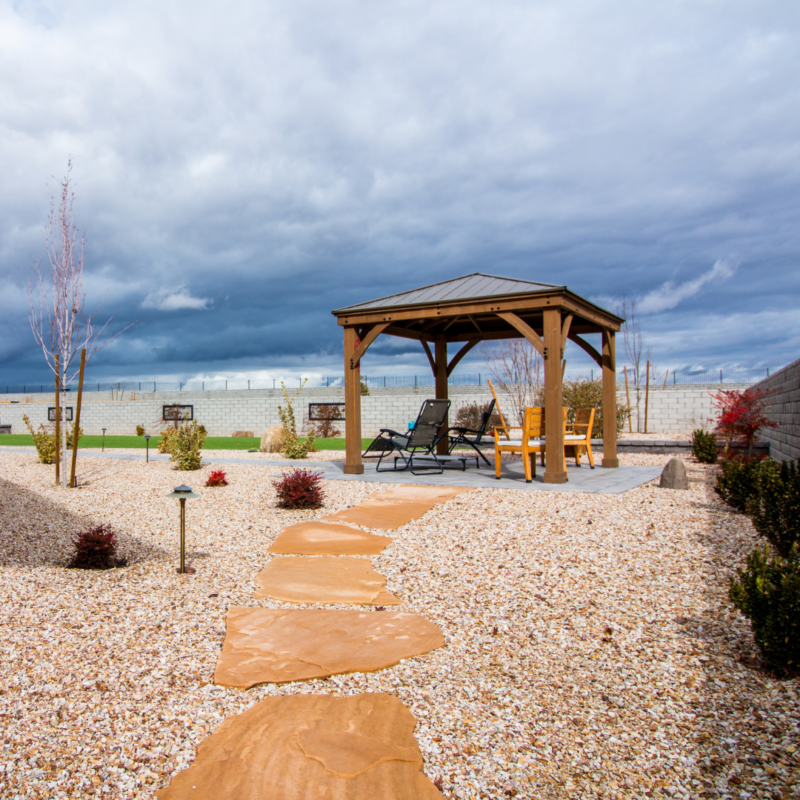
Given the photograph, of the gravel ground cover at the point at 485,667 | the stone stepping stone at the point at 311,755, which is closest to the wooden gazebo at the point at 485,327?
the gravel ground cover at the point at 485,667

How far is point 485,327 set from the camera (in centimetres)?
991

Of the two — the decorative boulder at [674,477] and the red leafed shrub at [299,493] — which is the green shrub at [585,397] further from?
the red leafed shrub at [299,493]

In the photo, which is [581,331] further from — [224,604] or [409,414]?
[409,414]

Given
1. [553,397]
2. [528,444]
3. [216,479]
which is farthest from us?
[216,479]

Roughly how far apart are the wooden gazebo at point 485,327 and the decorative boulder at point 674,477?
113 cm

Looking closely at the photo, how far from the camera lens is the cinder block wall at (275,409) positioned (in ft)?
53.2

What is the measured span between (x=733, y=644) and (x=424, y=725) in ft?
4.89

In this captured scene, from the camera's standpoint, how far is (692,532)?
4410mm

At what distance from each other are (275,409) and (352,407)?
14.1 metres

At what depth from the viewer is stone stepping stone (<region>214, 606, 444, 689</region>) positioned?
2334mm

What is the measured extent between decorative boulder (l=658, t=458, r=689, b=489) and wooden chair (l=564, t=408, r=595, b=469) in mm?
1525

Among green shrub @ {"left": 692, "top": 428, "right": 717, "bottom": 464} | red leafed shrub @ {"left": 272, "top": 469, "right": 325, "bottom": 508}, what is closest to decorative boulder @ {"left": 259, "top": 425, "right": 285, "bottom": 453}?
red leafed shrub @ {"left": 272, "top": 469, "right": 325, "bottom": 508}

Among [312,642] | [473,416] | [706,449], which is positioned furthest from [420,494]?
[473,416]

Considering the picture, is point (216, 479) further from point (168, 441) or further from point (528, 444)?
point (168, 441)
